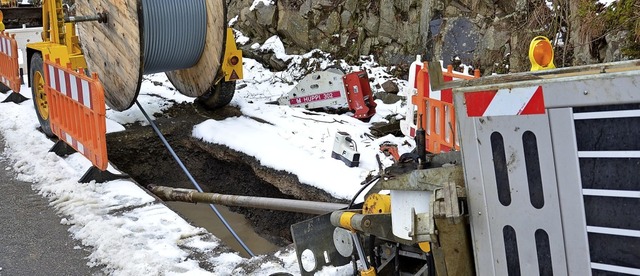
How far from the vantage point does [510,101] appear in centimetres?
213

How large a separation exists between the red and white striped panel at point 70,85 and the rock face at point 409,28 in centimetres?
477

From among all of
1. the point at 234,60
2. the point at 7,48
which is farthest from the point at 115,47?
the point at 7,48

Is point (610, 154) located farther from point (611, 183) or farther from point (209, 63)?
point (209, 63)

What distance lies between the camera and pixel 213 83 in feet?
23.4

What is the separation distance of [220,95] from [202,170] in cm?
99

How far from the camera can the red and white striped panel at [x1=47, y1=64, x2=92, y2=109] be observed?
517 cm

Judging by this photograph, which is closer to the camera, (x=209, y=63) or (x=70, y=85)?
(x=70, y=85)

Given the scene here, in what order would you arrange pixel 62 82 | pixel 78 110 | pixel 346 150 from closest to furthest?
pixel 78 110 → pixel 62 82 → pixel 346 150

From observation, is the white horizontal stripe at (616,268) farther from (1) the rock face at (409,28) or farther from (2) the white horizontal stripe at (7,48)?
(2) the white horizontal stripe at (7,48)

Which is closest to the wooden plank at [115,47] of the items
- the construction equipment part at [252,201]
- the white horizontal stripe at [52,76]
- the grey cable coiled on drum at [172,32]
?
the grey cable coiled on drum at [172,32]

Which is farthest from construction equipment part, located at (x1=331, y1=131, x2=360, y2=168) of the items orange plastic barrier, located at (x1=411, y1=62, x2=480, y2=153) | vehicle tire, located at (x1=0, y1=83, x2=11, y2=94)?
vehicle tire, located at (x1=0, y1=83, x2=11, y2=94)

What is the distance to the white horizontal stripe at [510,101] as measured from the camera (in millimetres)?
2096

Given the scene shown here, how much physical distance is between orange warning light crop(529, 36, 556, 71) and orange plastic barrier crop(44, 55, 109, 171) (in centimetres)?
325

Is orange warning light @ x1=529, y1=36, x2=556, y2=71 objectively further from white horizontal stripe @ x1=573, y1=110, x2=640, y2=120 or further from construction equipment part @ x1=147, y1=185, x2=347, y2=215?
white horizontal stripe @ x1=573, y1=110, x2=640, y2=120
